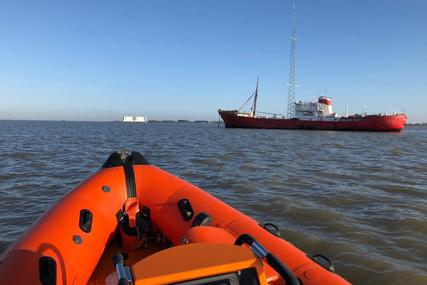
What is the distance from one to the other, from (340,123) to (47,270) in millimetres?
46621

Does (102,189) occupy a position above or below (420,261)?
above

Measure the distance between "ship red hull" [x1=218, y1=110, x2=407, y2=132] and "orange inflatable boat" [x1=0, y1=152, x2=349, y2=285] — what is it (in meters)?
44.7

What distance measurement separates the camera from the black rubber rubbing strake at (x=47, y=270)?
247 centimetres

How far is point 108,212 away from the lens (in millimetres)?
3723

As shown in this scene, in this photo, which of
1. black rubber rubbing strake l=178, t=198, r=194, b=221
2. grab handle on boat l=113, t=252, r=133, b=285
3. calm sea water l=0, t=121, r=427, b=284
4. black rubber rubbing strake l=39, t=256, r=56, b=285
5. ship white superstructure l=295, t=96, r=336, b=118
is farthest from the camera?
ship white superstructure l=295, t=96, r=336, b=118

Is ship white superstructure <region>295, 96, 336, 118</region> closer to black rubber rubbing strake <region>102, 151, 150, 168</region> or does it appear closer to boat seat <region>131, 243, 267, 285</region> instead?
black rubber rubbing strake <region>102, 151, 150, 168</region>

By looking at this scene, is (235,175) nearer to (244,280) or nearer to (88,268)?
(88,268)

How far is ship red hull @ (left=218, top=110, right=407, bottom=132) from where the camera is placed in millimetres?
44219

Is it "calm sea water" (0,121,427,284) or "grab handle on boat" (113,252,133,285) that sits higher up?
"grab handle on boat" (113,252,133,285)

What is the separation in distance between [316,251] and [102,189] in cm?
292

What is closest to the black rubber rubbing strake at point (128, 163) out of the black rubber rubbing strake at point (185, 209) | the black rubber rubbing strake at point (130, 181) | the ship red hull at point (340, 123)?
the black rubber rubbing strake at point (130, 181)

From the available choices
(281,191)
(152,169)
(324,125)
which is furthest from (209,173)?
(324,125)

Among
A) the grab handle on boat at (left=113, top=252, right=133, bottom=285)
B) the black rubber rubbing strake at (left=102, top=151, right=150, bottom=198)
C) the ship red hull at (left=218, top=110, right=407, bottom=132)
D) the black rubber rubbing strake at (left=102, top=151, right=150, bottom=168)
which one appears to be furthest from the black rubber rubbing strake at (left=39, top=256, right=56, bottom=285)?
the ship red hull at (left=218, top=110, right=407, bottom=132)

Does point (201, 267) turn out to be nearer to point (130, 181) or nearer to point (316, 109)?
point (130, 181)
